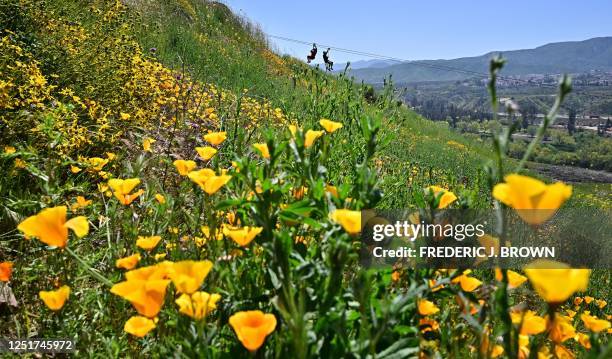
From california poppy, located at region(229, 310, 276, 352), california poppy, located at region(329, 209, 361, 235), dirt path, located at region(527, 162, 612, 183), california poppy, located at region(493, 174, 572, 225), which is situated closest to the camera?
california poppy, located at region(493, 174, 572, 225)

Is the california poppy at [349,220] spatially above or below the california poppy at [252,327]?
above

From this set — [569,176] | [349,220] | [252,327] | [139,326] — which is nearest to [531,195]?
[349,220]

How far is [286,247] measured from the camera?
1.08 m

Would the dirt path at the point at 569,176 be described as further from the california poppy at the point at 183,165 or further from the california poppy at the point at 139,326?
the california poppy at the point at 139,326

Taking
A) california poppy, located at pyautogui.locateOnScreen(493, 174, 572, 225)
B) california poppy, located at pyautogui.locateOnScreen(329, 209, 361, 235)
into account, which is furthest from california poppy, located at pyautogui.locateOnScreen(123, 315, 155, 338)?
california poppy, located at pyautogui.locateOnScreen(493, 174, 572, 225)

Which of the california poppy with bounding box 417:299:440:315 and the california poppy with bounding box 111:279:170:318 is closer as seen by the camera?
the california poppy with bounding box 111:279:170:318

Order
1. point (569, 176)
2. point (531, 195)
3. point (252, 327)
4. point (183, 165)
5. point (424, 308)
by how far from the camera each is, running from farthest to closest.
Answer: point (569, 176), point (183, 165), point (424, 308), point (252, 327), point (531, 195)

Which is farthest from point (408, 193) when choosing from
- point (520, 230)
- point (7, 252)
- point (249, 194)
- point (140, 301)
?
point (140, 301)

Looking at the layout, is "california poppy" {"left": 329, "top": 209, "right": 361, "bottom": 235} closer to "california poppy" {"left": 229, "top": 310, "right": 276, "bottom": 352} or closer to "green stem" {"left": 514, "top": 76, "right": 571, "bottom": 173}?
"california poppy" {"left": 229, "top": 310, "right": 276, "bottom": 352}

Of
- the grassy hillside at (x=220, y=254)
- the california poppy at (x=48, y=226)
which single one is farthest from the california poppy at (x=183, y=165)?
the california poppy at (x=48, y=226)

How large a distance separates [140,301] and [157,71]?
4636 millimetres

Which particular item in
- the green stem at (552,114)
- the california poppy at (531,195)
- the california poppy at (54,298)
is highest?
the green stem at (552,114)

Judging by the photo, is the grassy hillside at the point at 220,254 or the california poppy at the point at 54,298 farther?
the california poppy at the point at 54,298

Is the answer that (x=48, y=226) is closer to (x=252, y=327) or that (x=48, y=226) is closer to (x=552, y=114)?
(x=252, y=327)
